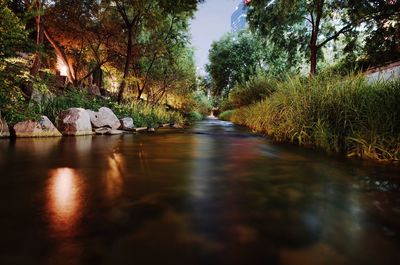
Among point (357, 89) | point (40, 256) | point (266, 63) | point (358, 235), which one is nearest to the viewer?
point (40, 256)

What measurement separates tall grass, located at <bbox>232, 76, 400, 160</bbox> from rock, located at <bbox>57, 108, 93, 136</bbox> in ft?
17.2

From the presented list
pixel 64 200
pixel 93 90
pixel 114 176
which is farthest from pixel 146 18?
pixel 64 200

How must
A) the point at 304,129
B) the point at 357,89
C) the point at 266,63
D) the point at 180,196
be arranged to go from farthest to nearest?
the point at 266,63 → the point at 304,129 → the point at 357,89 → the point at 180,196

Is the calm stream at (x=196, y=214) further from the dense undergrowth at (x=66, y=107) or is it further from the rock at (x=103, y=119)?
the rock at (x=103, y=119)

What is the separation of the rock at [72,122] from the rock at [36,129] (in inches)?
13.6

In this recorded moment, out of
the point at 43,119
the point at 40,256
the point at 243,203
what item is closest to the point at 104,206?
the point at 40,256

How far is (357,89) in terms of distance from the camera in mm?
5762

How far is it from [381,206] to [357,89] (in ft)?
13.0

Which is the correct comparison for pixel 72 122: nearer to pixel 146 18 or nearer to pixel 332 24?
pixel 146 18

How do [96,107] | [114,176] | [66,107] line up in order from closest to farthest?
[114,176] < [66,107] < [96,107]

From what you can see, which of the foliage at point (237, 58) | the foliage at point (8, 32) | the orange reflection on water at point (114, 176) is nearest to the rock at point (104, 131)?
the foliage at point (8, 32)

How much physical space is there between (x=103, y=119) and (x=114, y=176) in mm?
6980

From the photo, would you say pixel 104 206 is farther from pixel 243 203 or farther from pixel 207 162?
pixel 207 162

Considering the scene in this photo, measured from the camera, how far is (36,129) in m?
7.21
